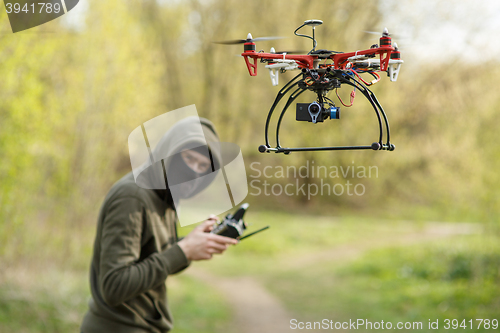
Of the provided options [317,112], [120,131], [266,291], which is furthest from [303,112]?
[266,291]

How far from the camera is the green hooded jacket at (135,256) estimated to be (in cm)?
232

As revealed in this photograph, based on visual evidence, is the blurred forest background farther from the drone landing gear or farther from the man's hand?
the man's hand

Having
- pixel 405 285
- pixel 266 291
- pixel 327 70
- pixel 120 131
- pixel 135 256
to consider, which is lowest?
pixel 266 291

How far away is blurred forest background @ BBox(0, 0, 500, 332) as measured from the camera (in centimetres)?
530

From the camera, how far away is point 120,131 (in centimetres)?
765

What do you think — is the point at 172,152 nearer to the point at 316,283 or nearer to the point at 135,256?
the point at 135,256

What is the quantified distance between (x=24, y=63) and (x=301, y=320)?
601 centimetres

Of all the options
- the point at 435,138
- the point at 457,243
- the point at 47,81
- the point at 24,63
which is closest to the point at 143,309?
the point at 24,63

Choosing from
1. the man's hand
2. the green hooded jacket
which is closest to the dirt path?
the green hooded jacket

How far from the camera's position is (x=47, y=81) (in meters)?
6.38

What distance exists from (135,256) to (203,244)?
389mm

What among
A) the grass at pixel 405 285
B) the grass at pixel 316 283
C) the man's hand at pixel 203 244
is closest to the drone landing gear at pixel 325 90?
the man's hand at pixel 203 244

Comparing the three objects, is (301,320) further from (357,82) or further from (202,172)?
(357,82)

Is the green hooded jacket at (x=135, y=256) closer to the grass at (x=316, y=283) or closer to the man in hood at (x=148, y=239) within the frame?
the man in hood at (x=148, y=239)
